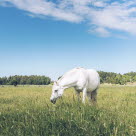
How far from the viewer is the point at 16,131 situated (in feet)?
16.1

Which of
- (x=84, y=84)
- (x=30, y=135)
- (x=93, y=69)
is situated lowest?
(x=30, y=135)

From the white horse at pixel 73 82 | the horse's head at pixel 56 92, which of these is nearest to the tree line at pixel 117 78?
the white horse at pixel 73 82

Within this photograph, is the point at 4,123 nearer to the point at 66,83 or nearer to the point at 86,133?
the point at 86,133

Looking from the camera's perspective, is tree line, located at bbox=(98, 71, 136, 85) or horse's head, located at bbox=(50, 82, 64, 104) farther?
tree line, located at bbox=(98, 71, 136, 85)

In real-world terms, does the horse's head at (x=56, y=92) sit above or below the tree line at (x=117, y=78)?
below

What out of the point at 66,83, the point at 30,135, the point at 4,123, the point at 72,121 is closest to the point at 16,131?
the point at 30,135

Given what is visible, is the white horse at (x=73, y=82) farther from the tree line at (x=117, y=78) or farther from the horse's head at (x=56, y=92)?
the tree line at (x=117, y=78)

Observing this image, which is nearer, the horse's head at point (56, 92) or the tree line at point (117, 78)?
the horse's head at point (56, 92)

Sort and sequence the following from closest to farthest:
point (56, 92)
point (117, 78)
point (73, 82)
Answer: point (56, 92), point (73, 82), point (117, 78)

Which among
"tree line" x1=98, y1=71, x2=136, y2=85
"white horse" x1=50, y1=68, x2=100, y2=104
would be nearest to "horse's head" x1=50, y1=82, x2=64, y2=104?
"white horse" x1=50, y1=68, x2=100, y2=104

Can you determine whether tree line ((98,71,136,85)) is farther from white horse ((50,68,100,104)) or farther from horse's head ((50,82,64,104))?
horse's head ((50,82,64,104))

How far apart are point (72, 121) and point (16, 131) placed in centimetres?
124

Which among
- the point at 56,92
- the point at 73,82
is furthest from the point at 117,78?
the point at 56,92

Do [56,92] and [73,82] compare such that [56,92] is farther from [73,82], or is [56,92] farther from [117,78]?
[117,78]
